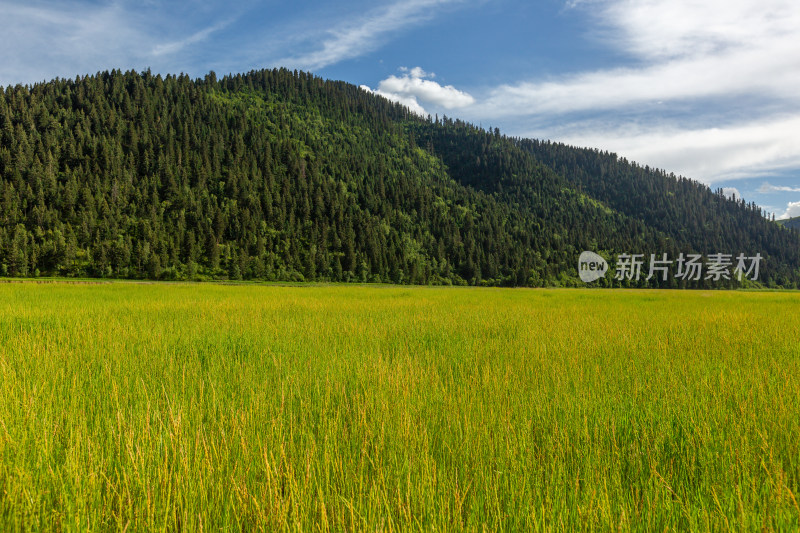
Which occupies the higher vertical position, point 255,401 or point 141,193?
point 141,193

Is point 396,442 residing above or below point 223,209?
below

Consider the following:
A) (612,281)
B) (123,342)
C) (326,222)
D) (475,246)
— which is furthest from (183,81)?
(123,342)

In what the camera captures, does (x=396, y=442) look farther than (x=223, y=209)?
No

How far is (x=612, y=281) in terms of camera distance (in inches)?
5935

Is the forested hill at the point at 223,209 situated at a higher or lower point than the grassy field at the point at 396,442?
higher

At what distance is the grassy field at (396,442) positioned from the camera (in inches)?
84.4

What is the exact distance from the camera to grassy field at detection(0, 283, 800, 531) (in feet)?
7.04

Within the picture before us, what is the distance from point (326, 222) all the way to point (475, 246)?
52427 mm

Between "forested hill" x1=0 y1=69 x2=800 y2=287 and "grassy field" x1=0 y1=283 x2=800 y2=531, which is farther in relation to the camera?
"forested hill" x1=0 y1=69 x2=800 y2=287

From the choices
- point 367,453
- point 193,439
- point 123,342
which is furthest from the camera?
point 123,342

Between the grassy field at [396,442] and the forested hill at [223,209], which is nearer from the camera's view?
the grassy field at [396,442]

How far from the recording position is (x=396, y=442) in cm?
295

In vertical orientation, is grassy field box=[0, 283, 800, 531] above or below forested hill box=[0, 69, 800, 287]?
below

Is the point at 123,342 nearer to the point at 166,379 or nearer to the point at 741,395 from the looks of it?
the point at 166,379
